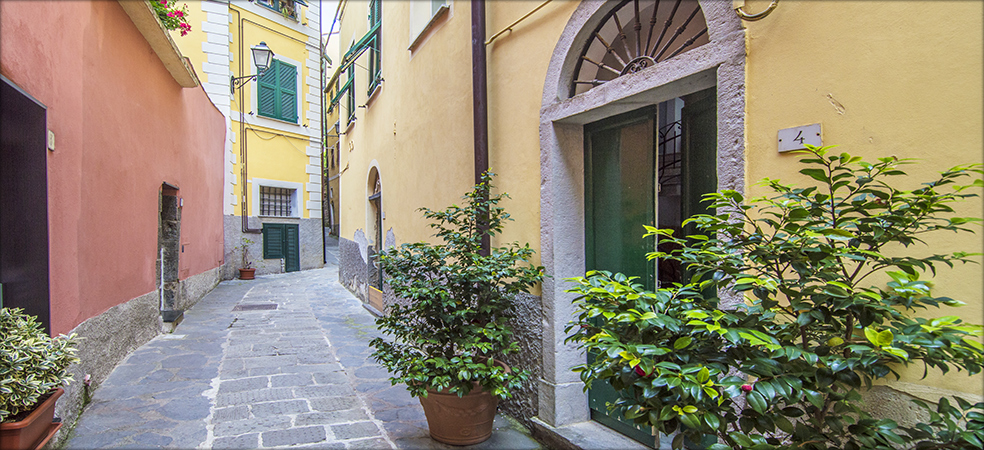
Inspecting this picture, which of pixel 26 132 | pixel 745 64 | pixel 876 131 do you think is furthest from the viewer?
pixel 26 132

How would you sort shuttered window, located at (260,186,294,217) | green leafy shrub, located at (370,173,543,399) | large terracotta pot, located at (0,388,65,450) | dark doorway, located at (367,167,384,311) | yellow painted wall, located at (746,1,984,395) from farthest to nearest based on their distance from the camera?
1. shuttered window, located at (260,186,294,217)
2. dark doorway, located at (367,167,384,311)
3. green leafy shrub, located at (370,173,543,399)
4. large terracotta pot, located at (0,388,65,450)
5. yellow painted wall, located at (746,1,984,395)

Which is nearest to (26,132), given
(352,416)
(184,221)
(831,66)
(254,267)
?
(352,416)

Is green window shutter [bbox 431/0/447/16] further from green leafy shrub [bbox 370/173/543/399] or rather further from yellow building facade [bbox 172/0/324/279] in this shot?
yellow building facade [bbox 172/0/324/279]

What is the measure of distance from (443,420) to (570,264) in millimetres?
1319

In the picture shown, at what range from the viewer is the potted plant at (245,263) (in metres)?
12.4

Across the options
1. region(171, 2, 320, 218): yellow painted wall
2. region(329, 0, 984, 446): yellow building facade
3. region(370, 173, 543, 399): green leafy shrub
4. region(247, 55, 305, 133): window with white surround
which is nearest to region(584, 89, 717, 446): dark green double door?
region(329, 0, 984, 446): yellow building facade

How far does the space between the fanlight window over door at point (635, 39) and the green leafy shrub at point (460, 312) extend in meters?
1.04

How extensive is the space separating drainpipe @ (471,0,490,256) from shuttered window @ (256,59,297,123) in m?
10.8

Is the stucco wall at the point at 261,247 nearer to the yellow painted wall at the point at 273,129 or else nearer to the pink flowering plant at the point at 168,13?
the yellow painted wall at the point at 273,129

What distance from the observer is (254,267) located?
517 inches

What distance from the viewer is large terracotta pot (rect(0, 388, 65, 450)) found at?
2092mm

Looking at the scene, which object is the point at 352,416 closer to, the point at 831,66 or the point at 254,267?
the point at 831,66

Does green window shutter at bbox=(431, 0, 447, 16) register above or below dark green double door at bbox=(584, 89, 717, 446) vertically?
above

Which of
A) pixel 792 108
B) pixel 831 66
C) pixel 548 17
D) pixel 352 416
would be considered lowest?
pixel 352 416
